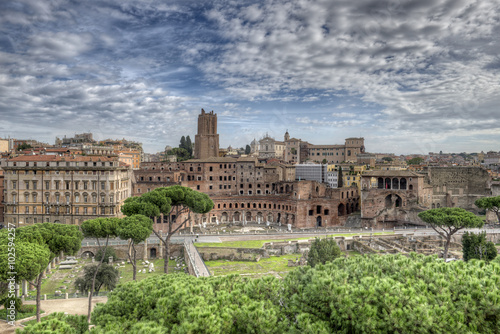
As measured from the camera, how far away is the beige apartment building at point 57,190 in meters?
49.9

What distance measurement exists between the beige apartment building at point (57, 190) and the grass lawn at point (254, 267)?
19.9 m

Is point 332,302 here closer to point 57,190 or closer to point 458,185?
point 57,190

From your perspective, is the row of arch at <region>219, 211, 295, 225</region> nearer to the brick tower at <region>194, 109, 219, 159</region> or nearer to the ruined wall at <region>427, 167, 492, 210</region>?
the brick tower at <region>194, 109, 219, 159</region>

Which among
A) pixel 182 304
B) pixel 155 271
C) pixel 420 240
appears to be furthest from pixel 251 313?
pixel 420 240

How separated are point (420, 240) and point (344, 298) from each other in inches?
1604

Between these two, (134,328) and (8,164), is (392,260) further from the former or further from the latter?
(8,164)

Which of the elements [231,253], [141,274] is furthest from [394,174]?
[141,274]

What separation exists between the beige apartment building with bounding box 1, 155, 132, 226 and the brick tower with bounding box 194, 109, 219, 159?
118 ft

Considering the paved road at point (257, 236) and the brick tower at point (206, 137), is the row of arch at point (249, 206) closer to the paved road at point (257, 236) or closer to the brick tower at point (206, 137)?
the paved road at point (257, 236)

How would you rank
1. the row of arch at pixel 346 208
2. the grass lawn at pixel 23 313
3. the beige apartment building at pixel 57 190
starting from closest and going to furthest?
the grass lawn at pixel 23 313
the beige apartment building at pixel 57 190
the row of arch at pixel 346 208

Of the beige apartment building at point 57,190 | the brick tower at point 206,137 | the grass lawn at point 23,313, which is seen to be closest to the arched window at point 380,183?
the brick tower at point 206,137

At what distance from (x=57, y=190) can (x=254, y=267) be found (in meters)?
30.8

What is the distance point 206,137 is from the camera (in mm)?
85562

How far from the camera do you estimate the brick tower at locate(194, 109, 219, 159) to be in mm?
85438
